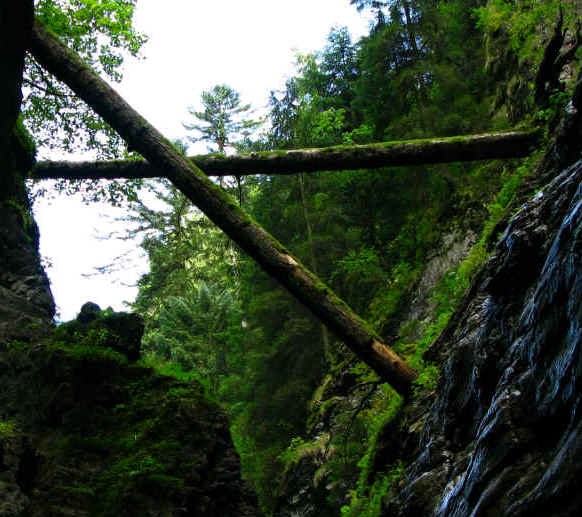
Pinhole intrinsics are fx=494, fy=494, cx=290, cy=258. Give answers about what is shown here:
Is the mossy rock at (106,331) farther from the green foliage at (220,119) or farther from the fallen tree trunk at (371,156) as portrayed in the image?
the green foliage at (220,119)

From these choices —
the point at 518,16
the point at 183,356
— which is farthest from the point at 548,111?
the point at 183,356

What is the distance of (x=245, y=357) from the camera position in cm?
1661

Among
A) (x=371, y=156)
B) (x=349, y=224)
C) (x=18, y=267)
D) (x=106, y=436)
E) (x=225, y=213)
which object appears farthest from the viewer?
(x=349, y=224)

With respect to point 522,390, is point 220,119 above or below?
above

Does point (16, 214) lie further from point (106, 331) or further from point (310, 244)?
point (310, 244)

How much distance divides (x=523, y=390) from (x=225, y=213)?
17.3 ft

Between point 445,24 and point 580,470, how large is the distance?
1716 cm

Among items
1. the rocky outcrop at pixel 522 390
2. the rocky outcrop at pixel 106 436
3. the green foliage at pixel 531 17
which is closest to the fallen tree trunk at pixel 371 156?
the green foliage at pixel 531 17

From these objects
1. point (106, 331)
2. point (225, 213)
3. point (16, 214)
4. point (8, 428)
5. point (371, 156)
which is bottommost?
point (8, 428)

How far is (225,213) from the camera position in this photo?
7066mm

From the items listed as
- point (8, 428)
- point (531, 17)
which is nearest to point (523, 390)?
point (8, 428)

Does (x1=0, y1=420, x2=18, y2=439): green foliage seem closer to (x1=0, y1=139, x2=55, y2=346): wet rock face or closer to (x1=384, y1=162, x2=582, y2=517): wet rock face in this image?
(x1=0, y1=139, x2=55, y2=346): wet rock face

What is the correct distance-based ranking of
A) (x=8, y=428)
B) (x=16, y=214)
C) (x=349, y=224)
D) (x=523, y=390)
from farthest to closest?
(x=349, y=224)
(x=16, y=214)
(x=8, y=428)
(x=523, y=390)

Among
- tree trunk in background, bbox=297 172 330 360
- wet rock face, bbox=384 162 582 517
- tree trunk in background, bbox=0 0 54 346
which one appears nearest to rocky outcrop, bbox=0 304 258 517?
tree trunk in background, bbox=0 0 54 346
